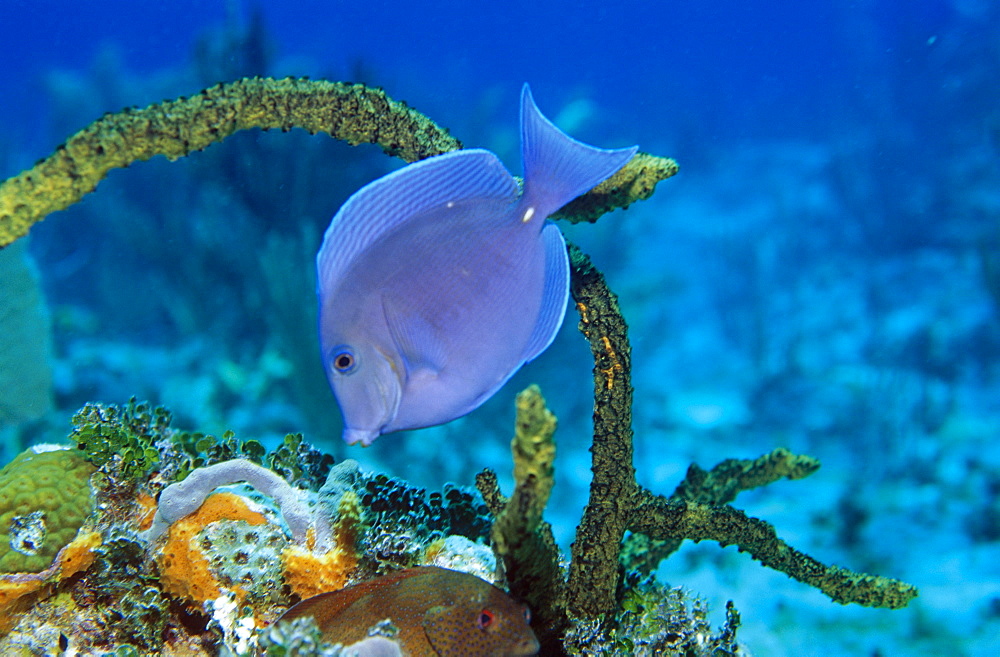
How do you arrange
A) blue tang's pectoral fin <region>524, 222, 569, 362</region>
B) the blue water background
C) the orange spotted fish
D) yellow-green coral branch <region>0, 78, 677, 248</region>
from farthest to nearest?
the blue water background → yellow-green coral branch <region>0, 78, 677, 248</region> → the orange spotted fish → blue tang's pectoral fin <region>524, 222, 569, 362</region>

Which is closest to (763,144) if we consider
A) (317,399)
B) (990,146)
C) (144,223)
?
(990,146)

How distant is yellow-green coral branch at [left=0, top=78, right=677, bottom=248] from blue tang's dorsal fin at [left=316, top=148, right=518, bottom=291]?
951mm

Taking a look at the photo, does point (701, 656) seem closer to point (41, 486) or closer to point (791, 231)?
point (41, 486)

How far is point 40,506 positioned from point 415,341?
90.6 inches

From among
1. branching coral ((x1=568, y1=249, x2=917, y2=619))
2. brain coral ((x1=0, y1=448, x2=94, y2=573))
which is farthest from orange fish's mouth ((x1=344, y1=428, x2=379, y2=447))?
brain coral ((x1=0, y1=448, x2=94, y2=573))

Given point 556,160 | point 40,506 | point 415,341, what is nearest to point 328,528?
point 40,506

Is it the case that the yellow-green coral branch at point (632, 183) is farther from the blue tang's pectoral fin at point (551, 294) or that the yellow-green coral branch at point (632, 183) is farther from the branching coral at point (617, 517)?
the blue tang's pectoral fin at point (551, 294)

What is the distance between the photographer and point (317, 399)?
7.36 metres

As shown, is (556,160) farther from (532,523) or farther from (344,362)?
(532,523)

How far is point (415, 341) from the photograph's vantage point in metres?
1.27

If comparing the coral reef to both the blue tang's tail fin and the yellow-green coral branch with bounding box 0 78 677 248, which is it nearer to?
the yellow-green coral branch with bounding box 0 78 677 248

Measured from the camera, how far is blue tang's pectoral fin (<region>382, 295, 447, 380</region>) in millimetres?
1261

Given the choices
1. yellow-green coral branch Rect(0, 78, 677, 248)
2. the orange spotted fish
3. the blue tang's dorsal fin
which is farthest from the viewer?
yellow-green coral branch Rect(0, 78, 677, 248)

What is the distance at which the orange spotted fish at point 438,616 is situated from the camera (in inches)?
60.0
